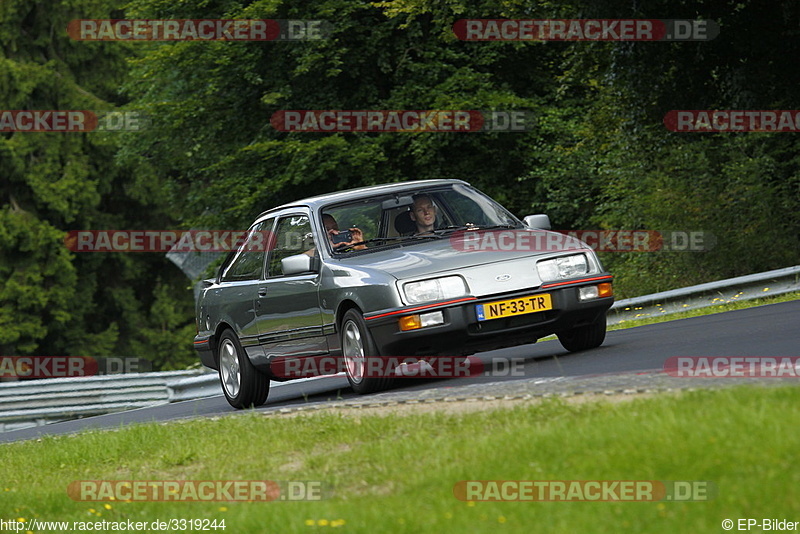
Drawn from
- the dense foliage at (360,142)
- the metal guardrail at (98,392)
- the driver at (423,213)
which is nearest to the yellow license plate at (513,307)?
the driver at (423,213)

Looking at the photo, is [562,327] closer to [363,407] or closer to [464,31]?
[363,407]

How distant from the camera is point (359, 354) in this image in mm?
11320

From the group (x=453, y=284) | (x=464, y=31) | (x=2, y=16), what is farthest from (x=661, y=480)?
(x=2, y=16)

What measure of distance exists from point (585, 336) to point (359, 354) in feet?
7.28

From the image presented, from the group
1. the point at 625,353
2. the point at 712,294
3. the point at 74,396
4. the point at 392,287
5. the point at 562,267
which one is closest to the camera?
the point at 392,287

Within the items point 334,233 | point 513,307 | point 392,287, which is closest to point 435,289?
point 392,287

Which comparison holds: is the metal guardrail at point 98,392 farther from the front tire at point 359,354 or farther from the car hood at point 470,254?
the front tire at point 359,354

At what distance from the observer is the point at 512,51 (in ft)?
105

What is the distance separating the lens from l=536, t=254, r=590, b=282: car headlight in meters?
11.2

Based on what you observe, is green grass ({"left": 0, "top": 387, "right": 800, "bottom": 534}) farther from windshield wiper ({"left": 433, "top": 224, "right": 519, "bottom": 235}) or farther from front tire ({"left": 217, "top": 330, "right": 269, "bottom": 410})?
front tire ({"left": 217, "top": 330, "right": 269, "bottom": 410})

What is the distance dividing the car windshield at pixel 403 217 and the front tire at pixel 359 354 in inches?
36.3

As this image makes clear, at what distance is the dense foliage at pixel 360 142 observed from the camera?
936 inches

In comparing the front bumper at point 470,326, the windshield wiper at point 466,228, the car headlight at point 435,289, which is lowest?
the front bumper at point 470,326

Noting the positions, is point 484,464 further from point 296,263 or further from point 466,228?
point 466,228
